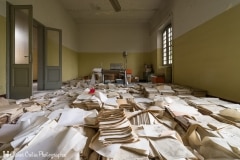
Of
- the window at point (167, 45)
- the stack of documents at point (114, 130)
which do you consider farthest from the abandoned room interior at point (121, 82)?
the window at point (167, 45)

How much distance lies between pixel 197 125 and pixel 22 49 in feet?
15.7

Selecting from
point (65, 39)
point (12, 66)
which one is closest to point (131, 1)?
point (65, 39)

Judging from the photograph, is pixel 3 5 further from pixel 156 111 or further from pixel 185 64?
pixel 185 64

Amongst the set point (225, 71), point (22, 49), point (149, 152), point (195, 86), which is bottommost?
point (149, 152)

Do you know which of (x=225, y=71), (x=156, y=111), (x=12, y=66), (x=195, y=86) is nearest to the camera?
(x=156, y=111)

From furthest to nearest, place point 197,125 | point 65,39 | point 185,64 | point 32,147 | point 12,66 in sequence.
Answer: point 65,39
point 185,64
point 12,66
point 197,125
point 32,147

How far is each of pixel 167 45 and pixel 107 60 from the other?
13.5ft

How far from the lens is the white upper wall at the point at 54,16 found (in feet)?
17.1

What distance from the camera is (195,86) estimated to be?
4.71 meters

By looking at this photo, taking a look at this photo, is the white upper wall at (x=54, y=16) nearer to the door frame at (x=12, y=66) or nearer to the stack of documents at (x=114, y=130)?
the door frame at (x=12, y=66)

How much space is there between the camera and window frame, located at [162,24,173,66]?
7.53m

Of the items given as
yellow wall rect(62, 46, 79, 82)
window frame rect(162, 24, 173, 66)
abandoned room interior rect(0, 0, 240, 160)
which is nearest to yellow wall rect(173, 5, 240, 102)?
abandoned room interior rect(0, 0, 240, 160)

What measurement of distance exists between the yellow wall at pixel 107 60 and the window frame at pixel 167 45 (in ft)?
7.33

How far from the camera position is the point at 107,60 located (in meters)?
10.8
